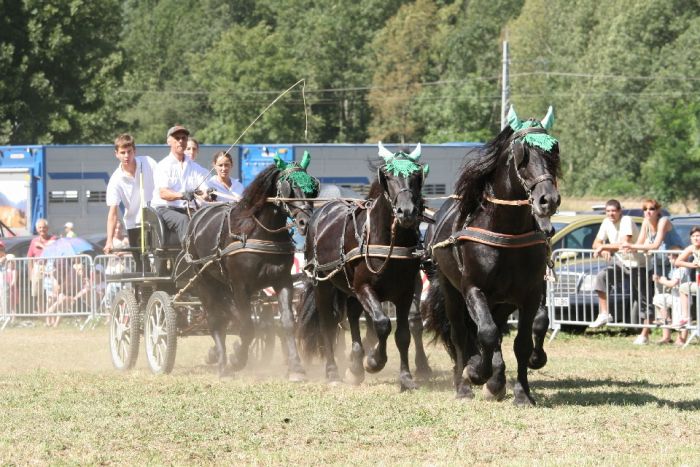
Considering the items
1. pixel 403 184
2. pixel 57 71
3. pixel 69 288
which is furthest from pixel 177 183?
pixel 57 71

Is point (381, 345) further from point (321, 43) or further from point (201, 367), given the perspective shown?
point (321, 43)

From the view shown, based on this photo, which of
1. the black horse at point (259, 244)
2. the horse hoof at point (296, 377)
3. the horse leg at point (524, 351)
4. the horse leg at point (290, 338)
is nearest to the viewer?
the horse leg at point (524, 351)

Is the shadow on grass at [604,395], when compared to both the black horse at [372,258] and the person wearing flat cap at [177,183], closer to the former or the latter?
the black horse at [372,258]

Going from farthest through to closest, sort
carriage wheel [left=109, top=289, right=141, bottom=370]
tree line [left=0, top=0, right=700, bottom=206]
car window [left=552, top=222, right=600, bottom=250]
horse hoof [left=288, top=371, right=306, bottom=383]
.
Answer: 1. tree line [left=0, top=0, right=700, bottom=206]
2. car window [left=552, top=222, right=600, bottom=250]
3. carriage wheel [left=109, top=289, right=141, bottom=370]
4. horse hoof [left=288, top=371, right=306, bottom=383]

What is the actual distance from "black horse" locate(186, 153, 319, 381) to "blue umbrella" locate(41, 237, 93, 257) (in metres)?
9.65

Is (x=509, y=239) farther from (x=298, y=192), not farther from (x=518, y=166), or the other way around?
(x=298, y=192)

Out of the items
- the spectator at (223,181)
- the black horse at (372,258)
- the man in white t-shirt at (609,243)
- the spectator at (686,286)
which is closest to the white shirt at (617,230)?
the man in white t-shirt at (609,243)

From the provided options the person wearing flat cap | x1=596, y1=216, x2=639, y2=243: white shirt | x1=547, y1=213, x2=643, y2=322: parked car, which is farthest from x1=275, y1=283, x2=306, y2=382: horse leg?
x1=596, y1=216, x2=639, y2=243: white shirt

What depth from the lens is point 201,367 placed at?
14242 millimetres

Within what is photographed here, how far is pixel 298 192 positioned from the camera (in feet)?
40.3

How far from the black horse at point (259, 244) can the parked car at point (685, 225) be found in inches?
344

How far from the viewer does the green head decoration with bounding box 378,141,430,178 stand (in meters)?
10.5

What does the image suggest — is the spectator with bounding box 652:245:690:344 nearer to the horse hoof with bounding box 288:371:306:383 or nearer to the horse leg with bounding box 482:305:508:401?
the horse hoof with bounding box 288:371:306:383

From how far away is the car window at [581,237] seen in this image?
62.5 ft
